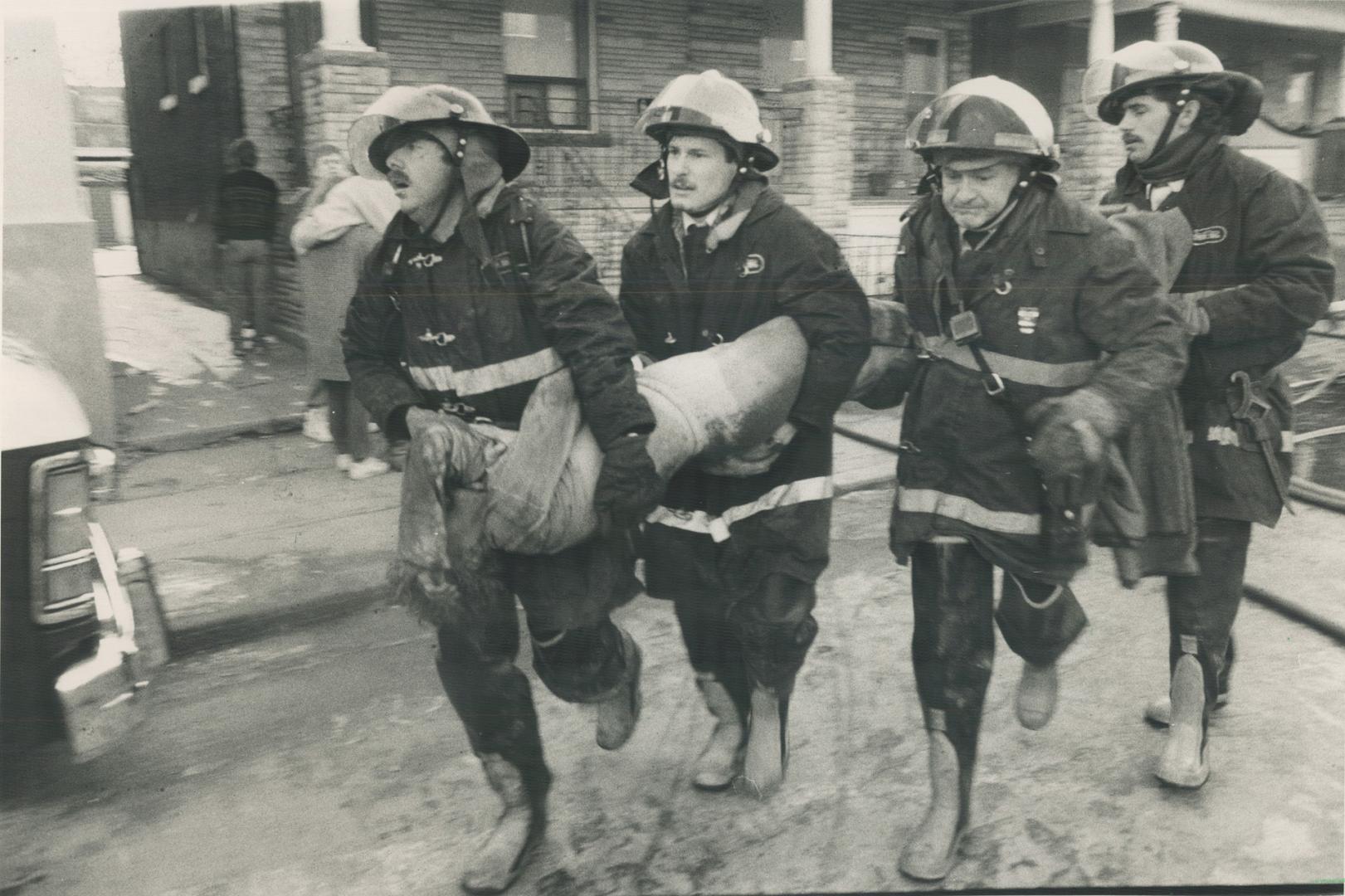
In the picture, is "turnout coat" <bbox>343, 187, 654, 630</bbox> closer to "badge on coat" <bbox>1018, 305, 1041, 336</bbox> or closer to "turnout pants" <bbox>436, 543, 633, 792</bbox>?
"turnout pants" <bbox>436, 543, 633, 792</bbox>

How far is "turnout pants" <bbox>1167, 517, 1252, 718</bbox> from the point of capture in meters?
2.76

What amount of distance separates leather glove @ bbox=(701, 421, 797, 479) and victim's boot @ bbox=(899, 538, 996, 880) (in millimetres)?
395

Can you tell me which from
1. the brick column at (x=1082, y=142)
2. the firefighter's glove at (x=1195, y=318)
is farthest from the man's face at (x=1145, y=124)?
the firefighter's glove at (x=1195, y=318)

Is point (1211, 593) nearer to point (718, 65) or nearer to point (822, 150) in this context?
point (822, 150)

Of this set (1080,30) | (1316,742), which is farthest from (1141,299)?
(1316,742)

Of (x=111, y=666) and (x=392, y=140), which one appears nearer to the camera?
(x=392, y=140)

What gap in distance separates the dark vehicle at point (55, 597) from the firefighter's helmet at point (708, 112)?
148cm

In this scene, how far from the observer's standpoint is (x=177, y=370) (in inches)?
160

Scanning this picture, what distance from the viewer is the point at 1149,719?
3037 millimetres

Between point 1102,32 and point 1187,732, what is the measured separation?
1849mm

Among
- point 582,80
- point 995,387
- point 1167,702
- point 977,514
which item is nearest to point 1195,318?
point 995,387

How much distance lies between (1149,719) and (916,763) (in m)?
0.72

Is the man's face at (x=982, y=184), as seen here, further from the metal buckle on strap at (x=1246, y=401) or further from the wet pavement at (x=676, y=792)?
the wet pavement at (x=676, y=792)

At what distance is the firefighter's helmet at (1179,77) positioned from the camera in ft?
8.47
